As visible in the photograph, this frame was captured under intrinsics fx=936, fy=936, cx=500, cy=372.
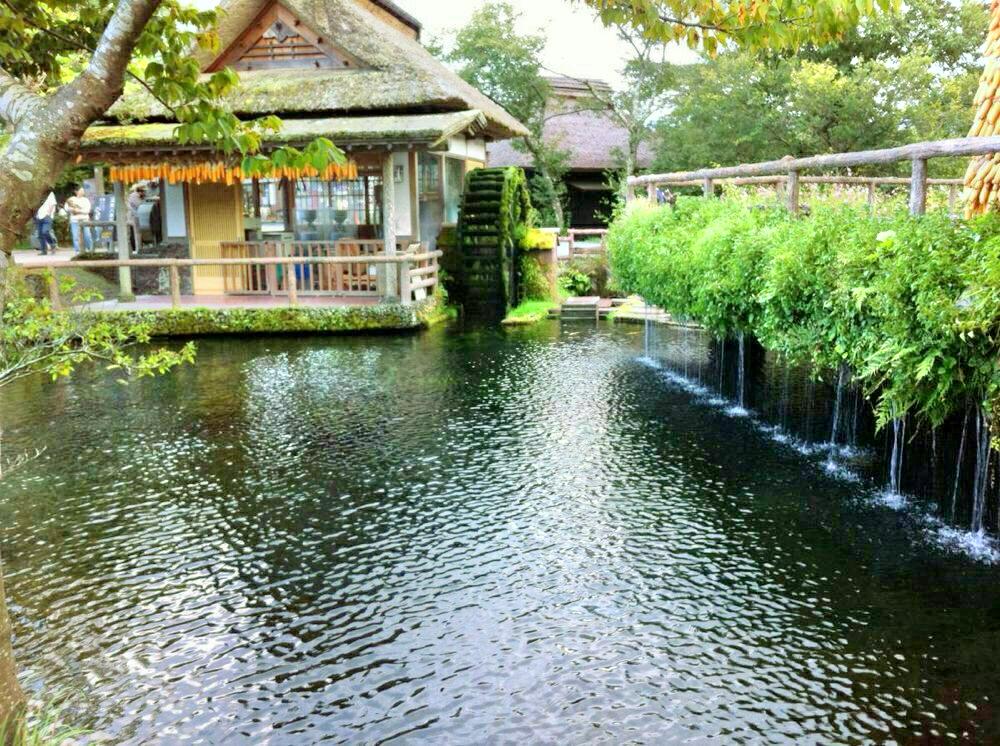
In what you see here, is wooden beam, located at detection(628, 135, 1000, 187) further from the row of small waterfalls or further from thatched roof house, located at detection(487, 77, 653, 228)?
thatched roof house, located at detection(487, 77, 653, 228)

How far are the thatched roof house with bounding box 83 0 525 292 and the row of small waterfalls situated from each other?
772 cm

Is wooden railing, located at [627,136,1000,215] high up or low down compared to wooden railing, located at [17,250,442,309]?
up

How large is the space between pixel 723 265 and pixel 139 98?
14.4 meters

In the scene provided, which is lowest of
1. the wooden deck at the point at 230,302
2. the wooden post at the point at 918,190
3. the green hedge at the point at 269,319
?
the green hedge at the point at 269,319

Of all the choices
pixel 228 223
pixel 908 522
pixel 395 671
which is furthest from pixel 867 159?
pixel 228 223

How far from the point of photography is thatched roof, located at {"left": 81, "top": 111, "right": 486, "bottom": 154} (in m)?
16.3

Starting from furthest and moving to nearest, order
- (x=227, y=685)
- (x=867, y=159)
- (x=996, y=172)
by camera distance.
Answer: (x=867, y=159), (x=996, y=172), (x=227, y=685)

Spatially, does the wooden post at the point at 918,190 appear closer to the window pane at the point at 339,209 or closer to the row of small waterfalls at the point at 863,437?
the row of small waterfalls at the point at 863,437

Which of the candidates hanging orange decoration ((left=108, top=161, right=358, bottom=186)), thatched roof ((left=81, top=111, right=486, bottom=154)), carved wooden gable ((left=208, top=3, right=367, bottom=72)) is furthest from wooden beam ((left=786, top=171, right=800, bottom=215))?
carved wooden gable ((left=208, top=3, right=367, bottom=72))

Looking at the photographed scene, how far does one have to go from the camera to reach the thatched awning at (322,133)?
16.4m

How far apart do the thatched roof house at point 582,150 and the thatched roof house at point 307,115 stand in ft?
37.2

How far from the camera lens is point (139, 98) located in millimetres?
19391

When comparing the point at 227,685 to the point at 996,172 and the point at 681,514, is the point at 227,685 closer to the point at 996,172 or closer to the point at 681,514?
the point at 681,514

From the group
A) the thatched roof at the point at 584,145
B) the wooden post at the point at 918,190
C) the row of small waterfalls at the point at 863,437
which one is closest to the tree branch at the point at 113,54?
the row of small waterfalls at the point at 863,437
